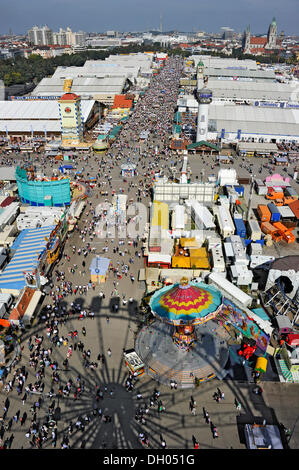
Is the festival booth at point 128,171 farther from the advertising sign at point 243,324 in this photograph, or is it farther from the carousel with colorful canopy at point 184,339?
the advertising sign at point 243,324

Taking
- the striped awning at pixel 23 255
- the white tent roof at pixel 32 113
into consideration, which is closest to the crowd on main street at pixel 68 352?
the striped awning at pixel 23 255

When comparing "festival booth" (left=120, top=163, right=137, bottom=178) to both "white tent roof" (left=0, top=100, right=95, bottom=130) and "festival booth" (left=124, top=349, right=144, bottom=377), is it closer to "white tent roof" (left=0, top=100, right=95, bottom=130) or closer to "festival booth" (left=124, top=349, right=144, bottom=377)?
"white tent roof" (left=0, top=100, right=95, bottom=130)

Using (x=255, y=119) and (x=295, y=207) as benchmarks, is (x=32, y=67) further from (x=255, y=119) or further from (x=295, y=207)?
(x=295, y=207)

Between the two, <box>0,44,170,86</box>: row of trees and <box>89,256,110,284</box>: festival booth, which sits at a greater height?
<box>0,44,170,86</box>: row of trees

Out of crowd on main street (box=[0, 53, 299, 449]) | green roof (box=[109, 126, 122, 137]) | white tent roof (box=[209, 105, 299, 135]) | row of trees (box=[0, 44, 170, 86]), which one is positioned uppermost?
row of trees (box=[0, 44, 170, 86])

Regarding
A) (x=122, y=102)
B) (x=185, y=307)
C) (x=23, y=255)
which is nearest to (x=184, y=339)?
(x=185, y=307)

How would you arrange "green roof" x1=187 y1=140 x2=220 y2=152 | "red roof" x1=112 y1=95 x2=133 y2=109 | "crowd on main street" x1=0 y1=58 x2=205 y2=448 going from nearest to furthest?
"crowd on main street" x1=0 y1=58 x2=205 y2=448
"green roof" x1=187 y1=140 x2=220 y2=152
"red roof" x1=112 y1=95 x2=133 y2=109

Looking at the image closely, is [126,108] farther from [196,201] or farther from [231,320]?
[231,320]

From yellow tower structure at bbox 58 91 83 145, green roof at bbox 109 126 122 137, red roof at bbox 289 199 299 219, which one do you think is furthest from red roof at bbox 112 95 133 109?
red roof at bbox 289 199 299 219
